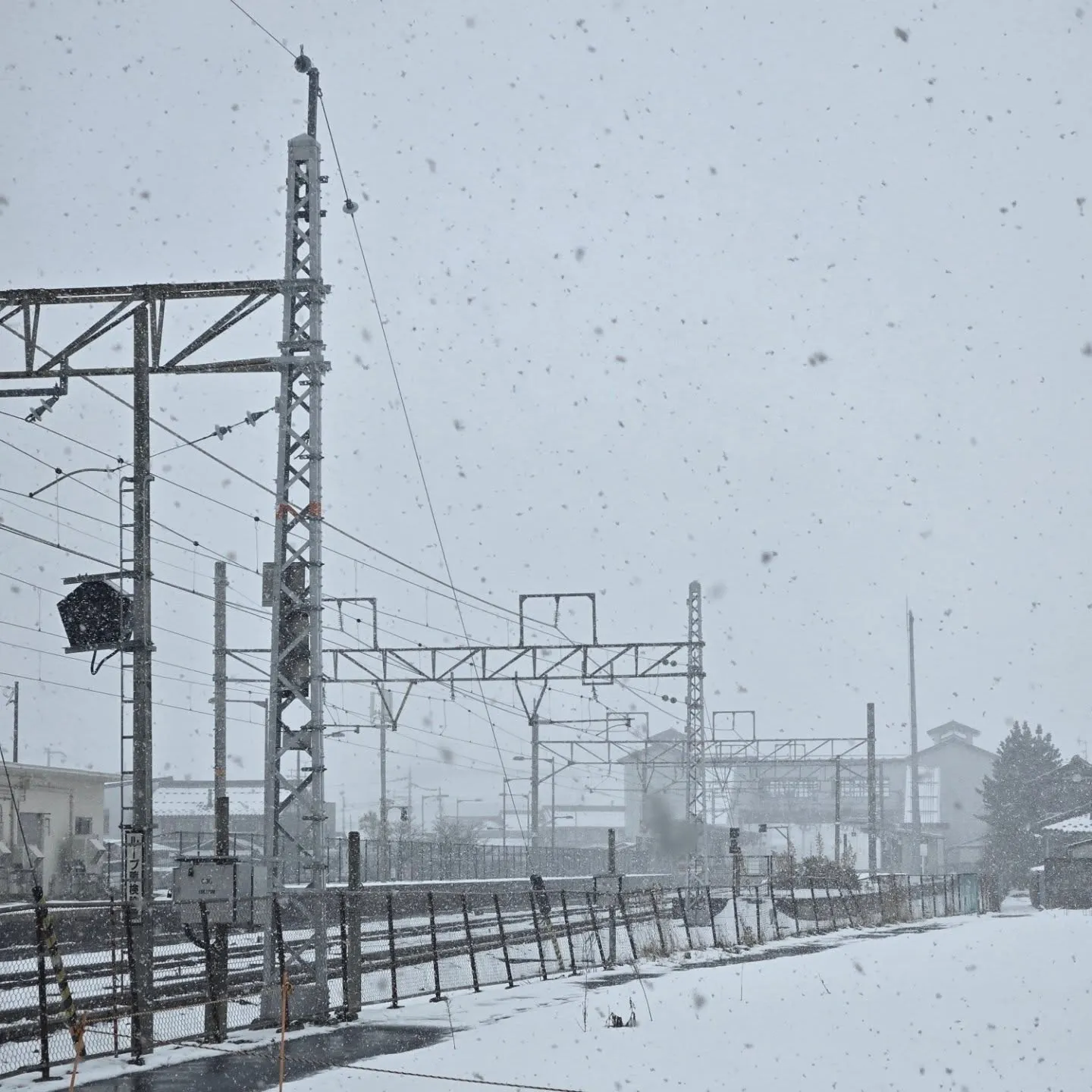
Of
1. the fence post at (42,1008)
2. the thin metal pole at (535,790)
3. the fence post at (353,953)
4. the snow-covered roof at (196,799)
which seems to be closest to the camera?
the fence post at (42,1008)

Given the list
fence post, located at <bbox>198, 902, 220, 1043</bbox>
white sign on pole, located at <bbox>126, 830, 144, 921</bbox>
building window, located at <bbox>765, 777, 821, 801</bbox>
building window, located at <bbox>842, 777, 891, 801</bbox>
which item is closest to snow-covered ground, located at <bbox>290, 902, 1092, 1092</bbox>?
fence post, located at <bbox>198, 902, 220, 1043</bbox>

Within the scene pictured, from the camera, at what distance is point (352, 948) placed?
16.8 metres

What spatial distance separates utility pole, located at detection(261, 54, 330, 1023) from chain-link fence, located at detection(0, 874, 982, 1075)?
1.02 feet

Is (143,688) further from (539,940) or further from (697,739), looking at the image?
(697,739)

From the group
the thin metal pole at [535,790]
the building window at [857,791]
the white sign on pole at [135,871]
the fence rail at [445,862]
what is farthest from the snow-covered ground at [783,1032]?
the building window at [857,791]

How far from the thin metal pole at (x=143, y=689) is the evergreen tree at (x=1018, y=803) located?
67.4 meters

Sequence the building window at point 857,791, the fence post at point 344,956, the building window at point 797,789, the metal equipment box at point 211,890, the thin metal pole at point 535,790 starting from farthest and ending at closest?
the building window at point 857,791, the building window at point 797,789, the thin metal pole at point 535,790, the fence post at point 344,956, the metal equipment box at point 211,890

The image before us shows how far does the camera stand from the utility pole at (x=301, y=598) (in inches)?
658

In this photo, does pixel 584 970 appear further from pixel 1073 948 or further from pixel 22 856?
pixel 22 856

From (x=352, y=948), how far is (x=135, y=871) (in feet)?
9.60

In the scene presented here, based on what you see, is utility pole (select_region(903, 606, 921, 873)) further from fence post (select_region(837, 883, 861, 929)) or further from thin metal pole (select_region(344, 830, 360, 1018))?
thin metal pole (select_region(344, 830, 360, 1018))

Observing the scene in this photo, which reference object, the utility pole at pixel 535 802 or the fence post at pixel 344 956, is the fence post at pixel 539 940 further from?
the utility pole at pixel 535 802

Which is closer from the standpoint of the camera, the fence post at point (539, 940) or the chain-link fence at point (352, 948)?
the chain-link fence at point (352, 948)

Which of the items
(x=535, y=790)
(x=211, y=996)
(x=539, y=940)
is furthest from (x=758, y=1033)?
(x=535, y=790)
